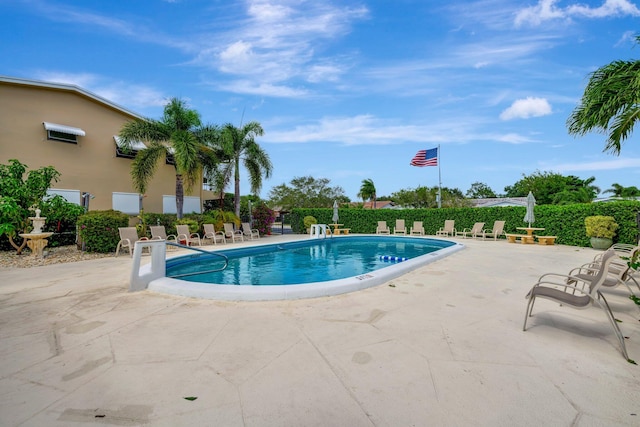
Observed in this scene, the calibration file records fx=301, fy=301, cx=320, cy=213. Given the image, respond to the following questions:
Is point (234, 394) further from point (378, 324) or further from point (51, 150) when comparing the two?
point (51, 150)

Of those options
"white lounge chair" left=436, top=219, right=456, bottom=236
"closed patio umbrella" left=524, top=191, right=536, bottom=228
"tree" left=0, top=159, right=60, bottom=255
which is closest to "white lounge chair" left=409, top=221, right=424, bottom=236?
"white lounge chair" left=436, top=219, right=456, bottom=236

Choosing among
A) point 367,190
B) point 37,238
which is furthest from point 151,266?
point 367,190

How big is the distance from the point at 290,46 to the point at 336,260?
9.39 meters

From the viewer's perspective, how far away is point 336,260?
1087 cm

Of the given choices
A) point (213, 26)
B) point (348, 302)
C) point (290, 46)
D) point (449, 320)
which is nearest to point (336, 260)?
point (348, 302)

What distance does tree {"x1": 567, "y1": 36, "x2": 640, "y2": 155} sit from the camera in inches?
254

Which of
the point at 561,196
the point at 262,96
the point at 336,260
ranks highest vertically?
the point at 262,96

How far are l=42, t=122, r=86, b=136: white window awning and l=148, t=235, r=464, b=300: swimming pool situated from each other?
10395 mm

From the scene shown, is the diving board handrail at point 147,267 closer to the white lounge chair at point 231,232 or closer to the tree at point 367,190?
the white lounge chair at point 231,232

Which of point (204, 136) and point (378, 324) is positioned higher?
point (204, 136)

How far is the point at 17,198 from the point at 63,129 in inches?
245

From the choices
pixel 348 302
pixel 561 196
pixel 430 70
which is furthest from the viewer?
pixel 561 196

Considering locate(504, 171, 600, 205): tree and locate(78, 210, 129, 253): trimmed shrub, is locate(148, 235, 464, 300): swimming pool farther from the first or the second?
locate(504, 171, 600, 205): tree

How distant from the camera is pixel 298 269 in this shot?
364 inches
